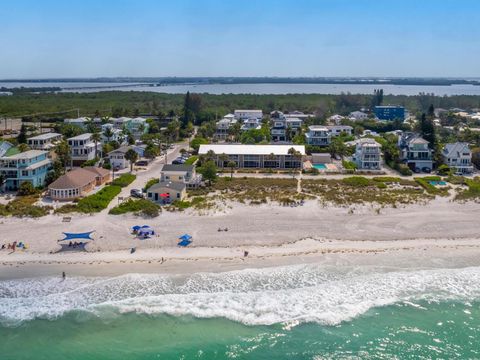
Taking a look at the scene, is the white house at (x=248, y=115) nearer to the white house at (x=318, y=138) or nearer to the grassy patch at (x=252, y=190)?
the white house at (x=318, y=138)

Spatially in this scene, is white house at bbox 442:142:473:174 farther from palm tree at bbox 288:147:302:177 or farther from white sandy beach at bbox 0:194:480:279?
white sandy beach at bbox 0:194:480:279

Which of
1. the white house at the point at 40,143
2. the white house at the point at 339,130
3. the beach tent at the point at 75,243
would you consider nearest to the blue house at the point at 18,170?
the white house at the point at 40,143

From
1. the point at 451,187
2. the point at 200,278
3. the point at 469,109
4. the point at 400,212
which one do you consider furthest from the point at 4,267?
the point at 469,109

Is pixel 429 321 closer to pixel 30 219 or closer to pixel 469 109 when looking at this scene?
pixel 30 219

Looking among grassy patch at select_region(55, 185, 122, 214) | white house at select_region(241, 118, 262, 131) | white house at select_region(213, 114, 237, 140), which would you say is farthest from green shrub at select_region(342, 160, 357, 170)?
grassy patch at select_region(55, 185, 122, 214)

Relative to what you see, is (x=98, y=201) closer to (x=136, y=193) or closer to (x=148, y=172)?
(x=136, y=193)

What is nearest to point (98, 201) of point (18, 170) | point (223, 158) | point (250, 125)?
point (18, 170)
